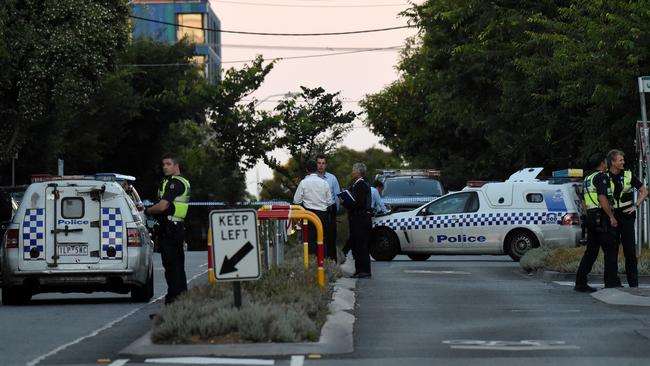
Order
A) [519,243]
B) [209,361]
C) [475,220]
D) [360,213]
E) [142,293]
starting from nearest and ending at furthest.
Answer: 1. [209,361]
2. [142,293]
3. [360,213]
4. [519,243]
5. [475,220]

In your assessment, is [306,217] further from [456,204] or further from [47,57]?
[47,57]

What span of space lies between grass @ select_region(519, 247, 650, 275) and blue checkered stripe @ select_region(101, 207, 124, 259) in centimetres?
686

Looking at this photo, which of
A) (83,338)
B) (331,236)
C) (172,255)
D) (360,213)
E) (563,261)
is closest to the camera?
(83,338)

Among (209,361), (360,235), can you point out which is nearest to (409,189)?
(360,235)

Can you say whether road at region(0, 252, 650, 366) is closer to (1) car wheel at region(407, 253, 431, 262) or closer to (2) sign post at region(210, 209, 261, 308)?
(2) sign post at region(210, 209, 261, 308)

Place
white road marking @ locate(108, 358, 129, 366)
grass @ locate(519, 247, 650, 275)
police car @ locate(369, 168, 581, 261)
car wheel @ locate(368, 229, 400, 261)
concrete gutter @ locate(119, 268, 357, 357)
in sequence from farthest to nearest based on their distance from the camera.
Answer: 1. car wheel @ locate(368, 229, 400, 261)
2. police car @ locate(369, 168, 581, 261)
3. grass @ locate(519, 247, 650, 275)
4. concrete gutter @ locate(119, 268, 357, 357)
5. white road marking @ locate(108, 358, 129, 366)

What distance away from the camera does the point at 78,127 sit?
58.6 m

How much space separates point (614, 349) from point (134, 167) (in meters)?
61.3

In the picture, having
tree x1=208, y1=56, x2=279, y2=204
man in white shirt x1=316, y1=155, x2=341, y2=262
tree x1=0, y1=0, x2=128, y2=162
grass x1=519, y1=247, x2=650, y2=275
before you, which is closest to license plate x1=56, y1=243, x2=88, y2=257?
man in white shirt x1=316, y1=155, x2=341, y2=262

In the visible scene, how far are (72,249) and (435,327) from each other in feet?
21.7

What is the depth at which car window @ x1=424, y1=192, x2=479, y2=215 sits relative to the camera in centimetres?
3169

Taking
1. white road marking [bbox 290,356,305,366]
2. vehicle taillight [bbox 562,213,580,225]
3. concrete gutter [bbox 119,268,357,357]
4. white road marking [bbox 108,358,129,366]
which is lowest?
white road marking [bbox 290,356,305,366]

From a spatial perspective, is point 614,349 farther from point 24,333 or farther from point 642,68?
point 642,68

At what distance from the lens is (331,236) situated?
23734 millimetres
